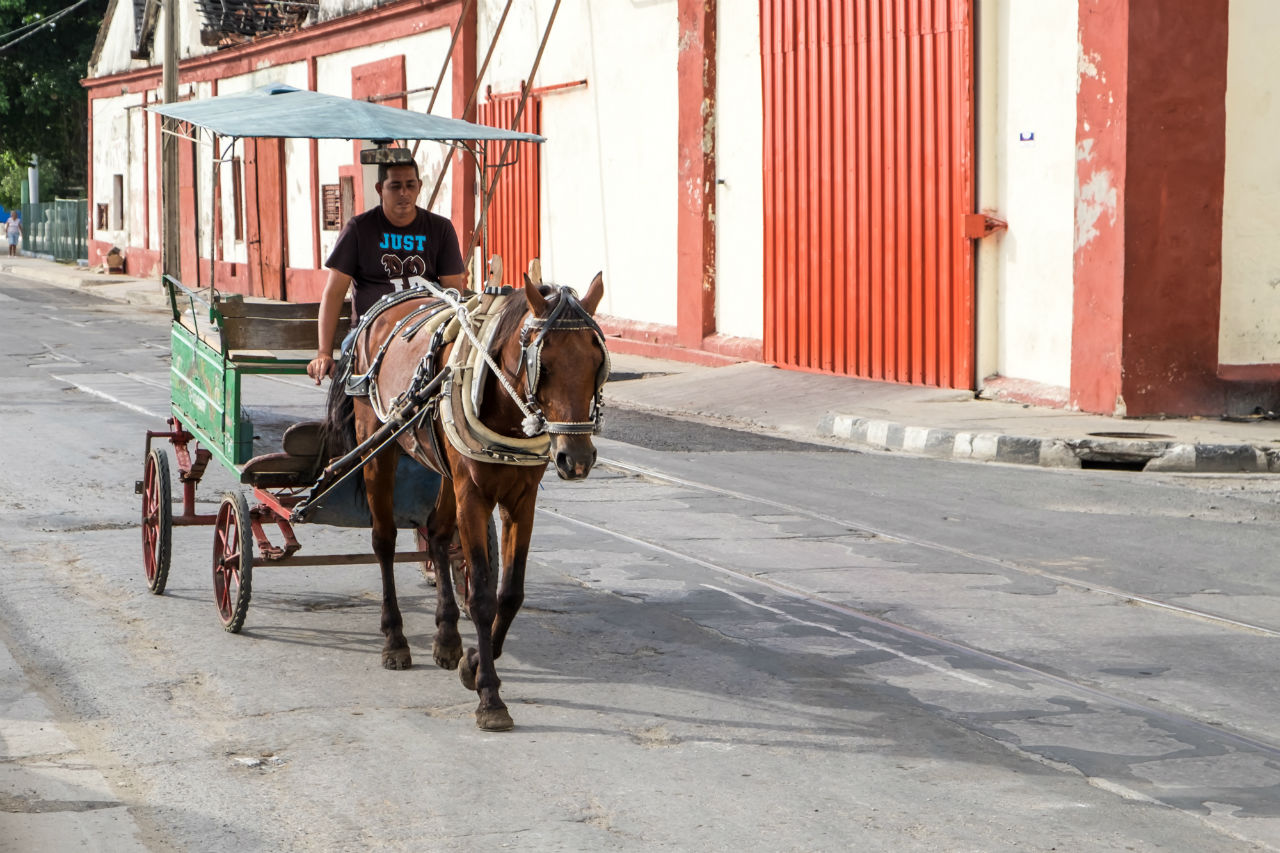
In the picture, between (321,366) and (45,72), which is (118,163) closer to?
(45,72)

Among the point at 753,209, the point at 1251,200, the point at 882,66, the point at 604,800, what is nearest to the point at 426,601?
the point at 604,800

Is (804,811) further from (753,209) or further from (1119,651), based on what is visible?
(753,209)

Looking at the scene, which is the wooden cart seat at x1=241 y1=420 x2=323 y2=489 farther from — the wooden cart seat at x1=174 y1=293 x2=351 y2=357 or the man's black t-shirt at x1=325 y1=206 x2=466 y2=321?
the wooden cart seat at x1=174 y1=293 x2=351 y2=357

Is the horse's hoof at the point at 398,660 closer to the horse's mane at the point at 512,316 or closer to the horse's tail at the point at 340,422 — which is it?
the horse's tail at the point at 340,422

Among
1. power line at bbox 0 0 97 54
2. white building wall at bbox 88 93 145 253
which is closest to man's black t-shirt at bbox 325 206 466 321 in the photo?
white building wall at bbox 88 93 145 253

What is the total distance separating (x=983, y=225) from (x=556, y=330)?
10.9 metres

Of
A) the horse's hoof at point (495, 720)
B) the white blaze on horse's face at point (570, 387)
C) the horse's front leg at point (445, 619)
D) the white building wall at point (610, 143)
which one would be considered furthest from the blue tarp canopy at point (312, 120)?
the white building wall at point (610, 143)

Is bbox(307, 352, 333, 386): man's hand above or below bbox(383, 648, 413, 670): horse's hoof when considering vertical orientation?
above

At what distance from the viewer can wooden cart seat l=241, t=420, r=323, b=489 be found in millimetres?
7254

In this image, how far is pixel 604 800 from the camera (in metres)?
5.04

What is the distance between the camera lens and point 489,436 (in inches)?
230

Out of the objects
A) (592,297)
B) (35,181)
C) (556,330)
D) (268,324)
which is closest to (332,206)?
(268,324)

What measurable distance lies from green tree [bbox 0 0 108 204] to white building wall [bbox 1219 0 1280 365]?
126 ft

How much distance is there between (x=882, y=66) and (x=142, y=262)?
29010 mm
